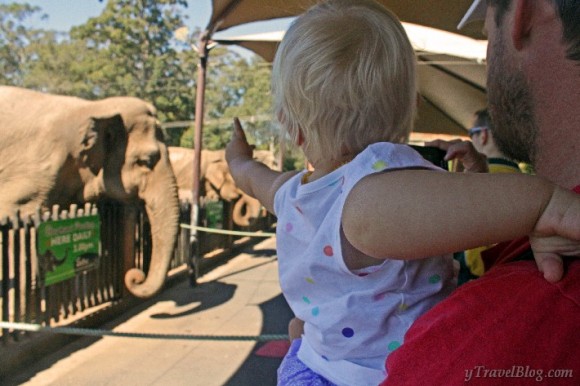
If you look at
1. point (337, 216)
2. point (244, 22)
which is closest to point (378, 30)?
point (337, 216)

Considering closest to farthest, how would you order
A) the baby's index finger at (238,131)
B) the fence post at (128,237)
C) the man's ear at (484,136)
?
A: the baby's index finger at (238,131) < the man's ear at (484,136) < the fence post at (128,237)

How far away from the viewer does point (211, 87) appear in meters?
42.6

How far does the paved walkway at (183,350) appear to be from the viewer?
520 centimetres

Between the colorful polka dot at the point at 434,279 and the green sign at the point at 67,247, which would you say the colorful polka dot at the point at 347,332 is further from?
the green sign at the point at 67,247

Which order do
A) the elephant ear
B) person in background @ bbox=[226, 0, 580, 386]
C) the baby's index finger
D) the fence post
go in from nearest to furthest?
1. person in background @ bbox=[226, 0, 580, 386]
2. the baby's index finger
3. the elephant ear
4. the fence post

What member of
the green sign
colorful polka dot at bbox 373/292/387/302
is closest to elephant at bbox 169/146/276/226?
the green sign

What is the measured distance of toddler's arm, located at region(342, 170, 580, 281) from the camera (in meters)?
0.78

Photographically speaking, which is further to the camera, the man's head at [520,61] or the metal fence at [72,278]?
the metal fence at [72,278]

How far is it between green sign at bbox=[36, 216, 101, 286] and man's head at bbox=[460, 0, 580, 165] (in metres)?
5.41

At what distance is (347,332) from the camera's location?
121 centimetres

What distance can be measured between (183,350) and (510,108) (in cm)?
548

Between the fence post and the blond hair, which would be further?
the fence post

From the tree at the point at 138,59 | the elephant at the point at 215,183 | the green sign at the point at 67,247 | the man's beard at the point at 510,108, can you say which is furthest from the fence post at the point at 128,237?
the tree at the point at 138,59

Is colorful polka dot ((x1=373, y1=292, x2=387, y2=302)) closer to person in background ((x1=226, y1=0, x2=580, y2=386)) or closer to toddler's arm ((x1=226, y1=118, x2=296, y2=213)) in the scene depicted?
person in background ((x1=226, y1=0, x2=580, y2=386))
